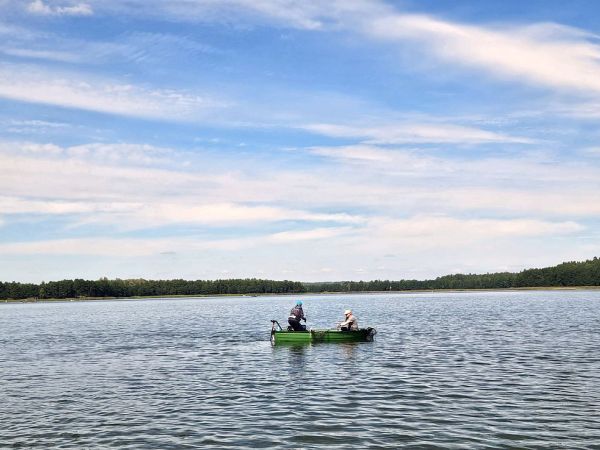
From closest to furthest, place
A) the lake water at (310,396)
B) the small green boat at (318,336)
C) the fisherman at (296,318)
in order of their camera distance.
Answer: the lake water at (310,396) → the small green boat at (318,336) → the fisherman at (296,318)

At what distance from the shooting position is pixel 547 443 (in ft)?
62.7

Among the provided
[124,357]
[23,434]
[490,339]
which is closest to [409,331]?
[490,339]

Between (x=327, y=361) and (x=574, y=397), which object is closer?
(x=574, y=397)

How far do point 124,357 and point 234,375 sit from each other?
14675 millimetres

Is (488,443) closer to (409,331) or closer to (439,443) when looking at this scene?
(439,443)

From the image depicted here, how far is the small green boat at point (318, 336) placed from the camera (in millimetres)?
50375

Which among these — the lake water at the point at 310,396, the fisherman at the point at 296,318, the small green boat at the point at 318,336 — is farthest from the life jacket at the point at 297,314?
the lake water at the point at 310,396

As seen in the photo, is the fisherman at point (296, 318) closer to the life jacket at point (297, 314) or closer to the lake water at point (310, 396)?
the life jacket at point (297, 314)

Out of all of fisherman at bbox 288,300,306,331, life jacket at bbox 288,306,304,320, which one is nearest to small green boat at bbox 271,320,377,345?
fisherman at bbox 288,300,306,331

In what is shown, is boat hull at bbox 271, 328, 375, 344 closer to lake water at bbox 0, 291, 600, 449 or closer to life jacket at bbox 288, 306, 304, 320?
lake water at bbox 0, 291, 600, 449

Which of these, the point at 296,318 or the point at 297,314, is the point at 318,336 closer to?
the point at 296,318

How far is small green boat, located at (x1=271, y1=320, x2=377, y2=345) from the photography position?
50.4m

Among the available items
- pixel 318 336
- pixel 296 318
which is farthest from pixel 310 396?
pixel 296 318

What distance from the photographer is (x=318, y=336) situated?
5044cm
